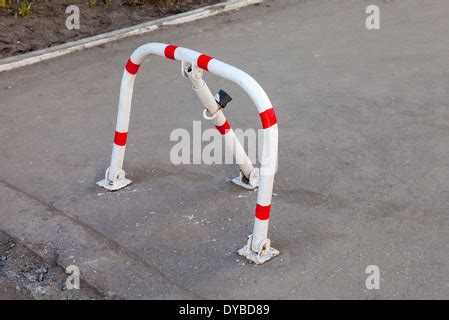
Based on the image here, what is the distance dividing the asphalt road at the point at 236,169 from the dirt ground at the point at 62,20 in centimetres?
48

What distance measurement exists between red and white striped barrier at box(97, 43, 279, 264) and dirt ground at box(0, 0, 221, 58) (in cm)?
312

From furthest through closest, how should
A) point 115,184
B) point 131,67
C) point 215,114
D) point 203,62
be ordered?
point 115,184, point 131,67, point 215,114, point 203,62

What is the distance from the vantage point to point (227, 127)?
5340mm

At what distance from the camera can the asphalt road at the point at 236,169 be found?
4742 mm

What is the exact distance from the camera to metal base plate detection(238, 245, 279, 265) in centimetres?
480

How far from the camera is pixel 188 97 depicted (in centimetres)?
723

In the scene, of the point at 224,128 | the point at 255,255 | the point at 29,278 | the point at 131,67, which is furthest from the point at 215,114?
the point at 29,278

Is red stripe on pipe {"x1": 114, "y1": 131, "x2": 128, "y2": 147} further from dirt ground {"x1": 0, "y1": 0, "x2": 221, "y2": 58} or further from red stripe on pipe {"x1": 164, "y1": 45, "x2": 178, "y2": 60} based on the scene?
dirt ground {"x1": 0, "y1": 0, "x2": 221, "y2": 58}

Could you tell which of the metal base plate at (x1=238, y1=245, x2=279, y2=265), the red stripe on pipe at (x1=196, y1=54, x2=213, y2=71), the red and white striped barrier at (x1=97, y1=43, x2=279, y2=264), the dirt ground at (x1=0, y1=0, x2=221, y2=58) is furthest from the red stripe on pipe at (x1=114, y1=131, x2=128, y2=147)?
the dirt ground at (x1=0, y1=0, x2=221, y2=58)

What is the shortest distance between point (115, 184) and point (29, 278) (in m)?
1.13

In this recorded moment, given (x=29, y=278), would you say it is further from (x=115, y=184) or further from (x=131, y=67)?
(x=131, y=67)

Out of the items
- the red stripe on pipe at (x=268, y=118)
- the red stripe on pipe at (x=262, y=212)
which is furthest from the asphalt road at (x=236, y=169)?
the red stripe on pipe at (x=268, y=118)

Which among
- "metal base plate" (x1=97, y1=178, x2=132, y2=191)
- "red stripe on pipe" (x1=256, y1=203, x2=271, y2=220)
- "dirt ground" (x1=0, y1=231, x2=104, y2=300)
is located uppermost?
"red stripe on pipe" (x1=256, y1=203, x2=271, y2=220)
